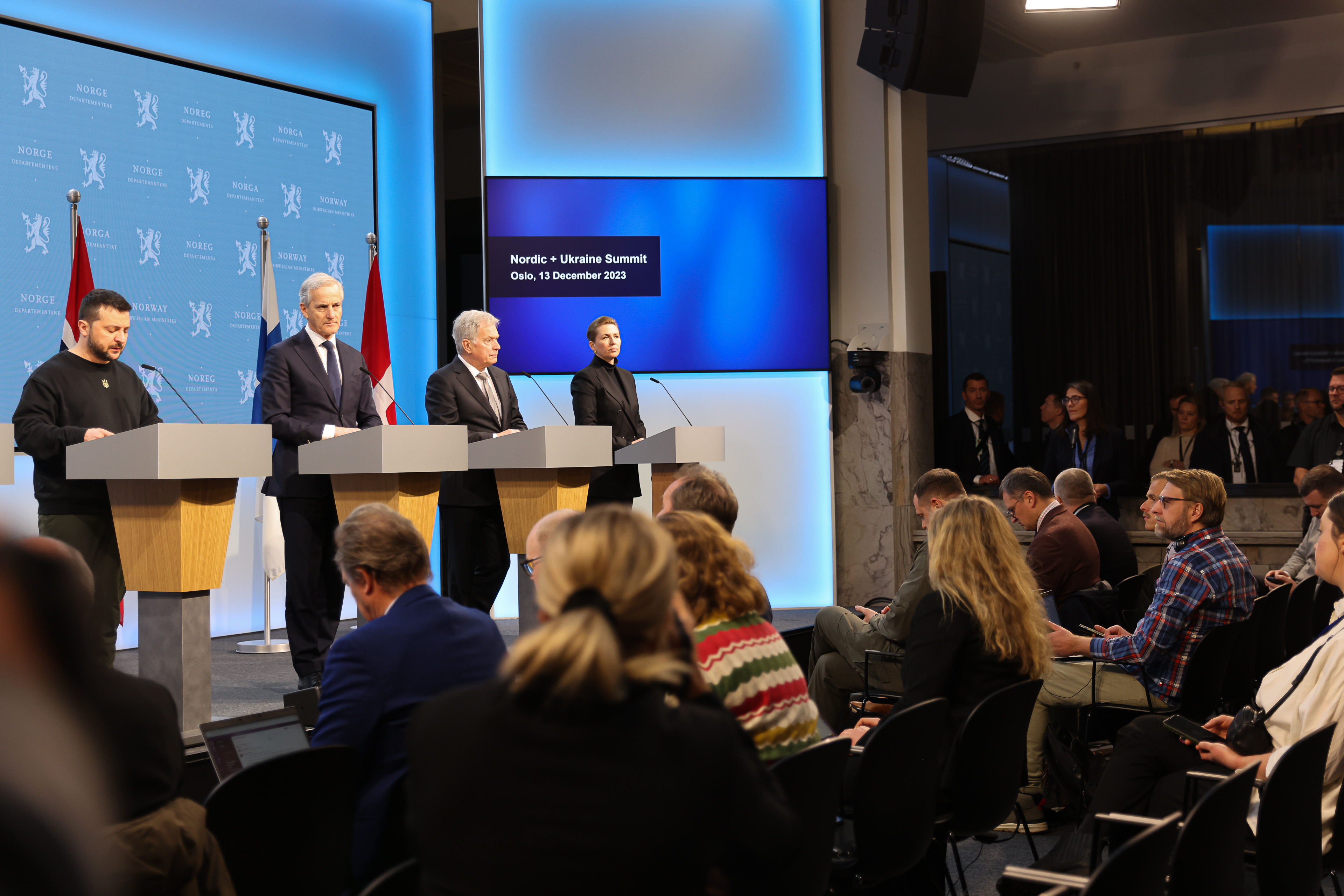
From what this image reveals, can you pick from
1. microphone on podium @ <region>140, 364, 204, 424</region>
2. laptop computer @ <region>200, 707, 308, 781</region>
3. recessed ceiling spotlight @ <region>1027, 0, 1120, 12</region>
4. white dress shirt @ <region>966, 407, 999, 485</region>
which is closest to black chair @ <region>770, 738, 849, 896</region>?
laptop computer @ <region>200, 707, 308, 781</region>

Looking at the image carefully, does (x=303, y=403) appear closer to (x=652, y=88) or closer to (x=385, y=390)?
(x=385, y=390)

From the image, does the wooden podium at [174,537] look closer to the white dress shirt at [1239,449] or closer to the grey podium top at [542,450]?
the grey podium top at [542,450]

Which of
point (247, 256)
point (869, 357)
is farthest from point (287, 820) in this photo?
point (869, 357)

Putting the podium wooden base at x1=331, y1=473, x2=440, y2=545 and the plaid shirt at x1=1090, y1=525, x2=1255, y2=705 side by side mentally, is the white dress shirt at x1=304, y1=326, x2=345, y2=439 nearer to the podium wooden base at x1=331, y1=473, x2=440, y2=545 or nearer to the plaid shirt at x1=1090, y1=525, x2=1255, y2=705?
the podium wooden base at x1=331, y1=473, x2=440, y2=545

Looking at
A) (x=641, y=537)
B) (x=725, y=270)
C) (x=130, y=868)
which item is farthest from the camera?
(x=725, y=270)

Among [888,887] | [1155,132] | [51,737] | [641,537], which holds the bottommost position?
[888,887]

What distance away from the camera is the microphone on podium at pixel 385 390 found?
4.43 meters

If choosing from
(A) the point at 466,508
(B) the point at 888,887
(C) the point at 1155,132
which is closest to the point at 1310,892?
(B) the point at 888,887

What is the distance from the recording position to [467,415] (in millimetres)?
4953

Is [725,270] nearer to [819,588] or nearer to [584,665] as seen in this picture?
[819,588]

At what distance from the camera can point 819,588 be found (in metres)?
7.93

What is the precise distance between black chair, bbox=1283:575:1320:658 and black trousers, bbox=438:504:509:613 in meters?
3.16

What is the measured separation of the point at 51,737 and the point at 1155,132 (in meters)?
10.5

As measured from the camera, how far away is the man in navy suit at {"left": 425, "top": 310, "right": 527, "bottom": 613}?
4.80m
